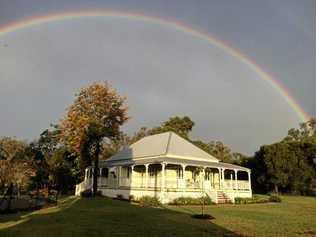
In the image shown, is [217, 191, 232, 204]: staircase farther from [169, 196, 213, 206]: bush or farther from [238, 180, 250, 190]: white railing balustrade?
[238, 180, 250, 190]: white railing balustrade

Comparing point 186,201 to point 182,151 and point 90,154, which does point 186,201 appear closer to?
point 182,151

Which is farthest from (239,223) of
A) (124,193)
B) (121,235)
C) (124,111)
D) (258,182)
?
(258,182)

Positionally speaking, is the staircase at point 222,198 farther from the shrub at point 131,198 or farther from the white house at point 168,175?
the shrub at point 131,198

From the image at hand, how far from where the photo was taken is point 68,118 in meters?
35.4

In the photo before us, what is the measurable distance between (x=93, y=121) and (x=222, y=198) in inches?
609

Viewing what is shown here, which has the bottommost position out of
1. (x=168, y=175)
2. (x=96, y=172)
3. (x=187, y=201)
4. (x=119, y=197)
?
(x=119, y=197)

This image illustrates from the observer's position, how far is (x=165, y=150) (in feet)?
107

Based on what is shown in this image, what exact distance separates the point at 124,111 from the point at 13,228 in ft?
81.4

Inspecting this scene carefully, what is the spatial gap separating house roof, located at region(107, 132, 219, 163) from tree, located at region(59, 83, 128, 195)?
3466mm

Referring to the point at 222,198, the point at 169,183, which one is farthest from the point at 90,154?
the point at 222,198

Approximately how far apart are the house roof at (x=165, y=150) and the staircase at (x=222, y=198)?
17.1 feet

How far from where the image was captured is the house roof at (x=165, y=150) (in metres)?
32.9

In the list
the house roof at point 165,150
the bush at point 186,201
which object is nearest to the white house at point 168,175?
the house roof at point 165,150

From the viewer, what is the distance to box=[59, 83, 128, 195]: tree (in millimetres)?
34469
